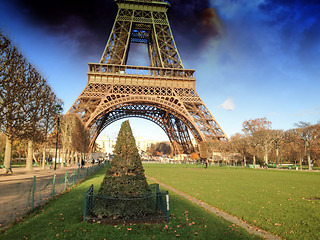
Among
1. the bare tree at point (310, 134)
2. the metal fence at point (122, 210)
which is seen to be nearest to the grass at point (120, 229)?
the metal fence at point (122, 210)

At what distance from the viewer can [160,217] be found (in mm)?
6820

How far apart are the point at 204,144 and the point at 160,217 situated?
3325 cm

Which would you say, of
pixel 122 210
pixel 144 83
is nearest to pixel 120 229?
pixel 122 210

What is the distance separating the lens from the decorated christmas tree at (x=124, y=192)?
6480 mm

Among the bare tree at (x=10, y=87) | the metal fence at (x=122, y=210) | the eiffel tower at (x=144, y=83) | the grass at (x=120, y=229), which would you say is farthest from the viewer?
the eiffel tower at (x=144, y=83)

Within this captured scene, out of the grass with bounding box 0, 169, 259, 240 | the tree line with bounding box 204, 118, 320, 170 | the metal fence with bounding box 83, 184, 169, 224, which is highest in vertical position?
the tree line with bounding box 204, 118, 320, 170

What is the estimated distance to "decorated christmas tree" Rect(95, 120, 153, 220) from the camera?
6480 millimetres

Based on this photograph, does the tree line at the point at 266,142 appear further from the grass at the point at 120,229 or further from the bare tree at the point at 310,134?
the grass at the point at 120,229

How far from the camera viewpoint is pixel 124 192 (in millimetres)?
6551

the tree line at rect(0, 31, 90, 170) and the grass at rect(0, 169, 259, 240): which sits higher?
the tree line at rect(0, 31, 90, 170)

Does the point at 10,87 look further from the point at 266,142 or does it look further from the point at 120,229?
the point at 266,142

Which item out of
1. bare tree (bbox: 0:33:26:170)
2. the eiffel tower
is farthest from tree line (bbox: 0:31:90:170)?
the eiffel tower

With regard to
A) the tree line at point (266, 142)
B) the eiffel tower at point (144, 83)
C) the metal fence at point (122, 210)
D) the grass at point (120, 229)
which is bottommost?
the grass at point (120, 229)

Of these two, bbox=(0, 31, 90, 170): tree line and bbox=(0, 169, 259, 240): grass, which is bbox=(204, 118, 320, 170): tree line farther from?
bbox=(0, 169, 259, 240): grass
